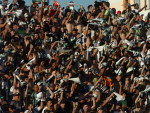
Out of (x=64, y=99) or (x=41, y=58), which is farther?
(x=41, y=58)

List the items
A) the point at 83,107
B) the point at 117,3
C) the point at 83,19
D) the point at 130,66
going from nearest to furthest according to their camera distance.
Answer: the point at 83,107
the point at 130,66
the point at 83,19
the point at 117,3

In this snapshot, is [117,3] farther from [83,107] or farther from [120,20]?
[83,107]

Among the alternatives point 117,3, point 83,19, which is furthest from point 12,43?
point 117,3

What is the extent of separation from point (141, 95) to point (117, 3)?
10.1m

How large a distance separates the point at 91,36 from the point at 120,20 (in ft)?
6.48

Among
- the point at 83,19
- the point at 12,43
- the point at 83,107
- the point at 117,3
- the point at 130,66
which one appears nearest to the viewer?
the point at 83,107

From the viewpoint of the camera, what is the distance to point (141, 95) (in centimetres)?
1755

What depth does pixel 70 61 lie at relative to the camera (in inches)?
682

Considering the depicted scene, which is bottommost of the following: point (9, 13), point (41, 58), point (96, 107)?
point (96, 107)

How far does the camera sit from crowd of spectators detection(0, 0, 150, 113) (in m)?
16.0

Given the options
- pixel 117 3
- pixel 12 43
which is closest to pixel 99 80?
pixel 12 43

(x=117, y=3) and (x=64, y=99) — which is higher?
(x=117, y=3)

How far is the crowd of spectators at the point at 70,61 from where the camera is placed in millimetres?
16047

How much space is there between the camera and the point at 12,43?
17.1 m
